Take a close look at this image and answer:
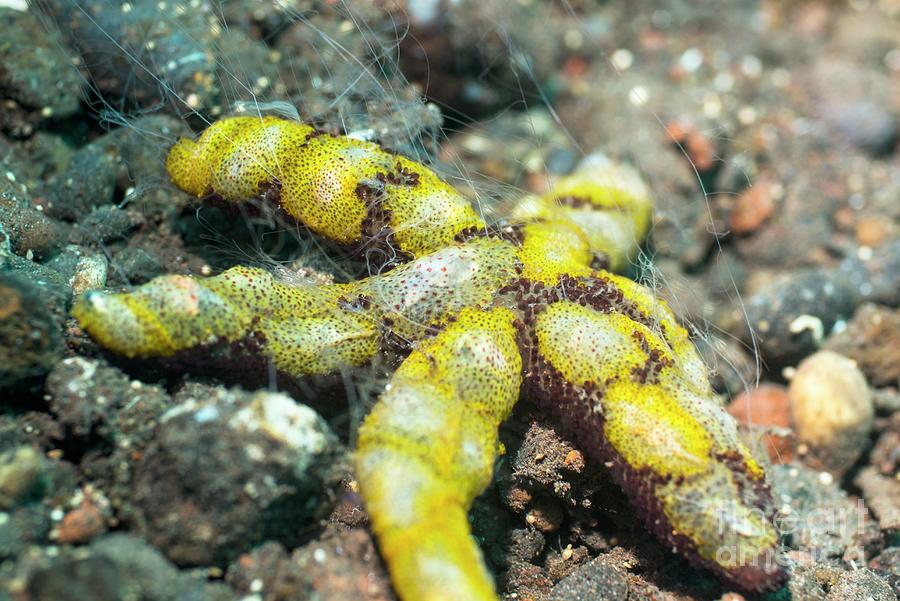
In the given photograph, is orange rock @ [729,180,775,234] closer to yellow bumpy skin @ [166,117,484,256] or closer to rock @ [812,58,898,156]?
rock @ [812,58,898,156]

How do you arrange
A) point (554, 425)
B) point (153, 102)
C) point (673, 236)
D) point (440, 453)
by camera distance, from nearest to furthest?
point (440, 453)
point (554, 425)
point (153, 102)
point (673, 236)

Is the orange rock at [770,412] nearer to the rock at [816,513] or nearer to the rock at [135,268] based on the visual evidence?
the rock at [816,513]

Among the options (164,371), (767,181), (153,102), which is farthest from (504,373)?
(767,181)

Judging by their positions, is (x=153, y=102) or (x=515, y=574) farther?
(x=153, y=102)

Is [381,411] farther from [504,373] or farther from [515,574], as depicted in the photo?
[515,574]

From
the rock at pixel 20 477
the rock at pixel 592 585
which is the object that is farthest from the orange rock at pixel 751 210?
the rock at pixel 20 477
